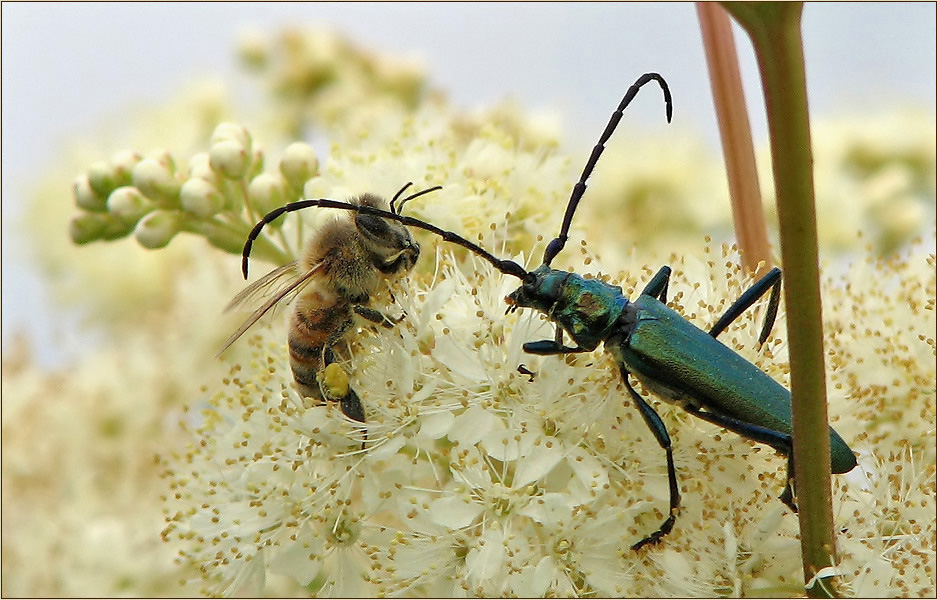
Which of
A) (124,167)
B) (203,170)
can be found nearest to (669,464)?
(203,170)

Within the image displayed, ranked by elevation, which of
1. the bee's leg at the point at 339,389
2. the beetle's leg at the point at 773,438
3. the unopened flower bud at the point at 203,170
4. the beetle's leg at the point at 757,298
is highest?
the beetle's leg at the point at 757,298

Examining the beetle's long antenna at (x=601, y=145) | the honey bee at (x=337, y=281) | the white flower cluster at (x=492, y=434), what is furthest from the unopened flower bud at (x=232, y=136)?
the beetle's long antenna at (x=601, y=145)

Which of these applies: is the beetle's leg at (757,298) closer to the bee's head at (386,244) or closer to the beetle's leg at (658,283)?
the beetle's leg at (658,283)

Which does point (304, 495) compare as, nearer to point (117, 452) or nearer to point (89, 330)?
point (117, 452)

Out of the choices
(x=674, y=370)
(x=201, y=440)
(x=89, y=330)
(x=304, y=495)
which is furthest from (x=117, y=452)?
(x=674, y=370)

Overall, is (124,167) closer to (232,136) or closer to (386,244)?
(232,136)

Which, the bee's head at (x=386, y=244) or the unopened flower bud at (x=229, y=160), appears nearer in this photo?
the bee's head at (x=386, y=244)
